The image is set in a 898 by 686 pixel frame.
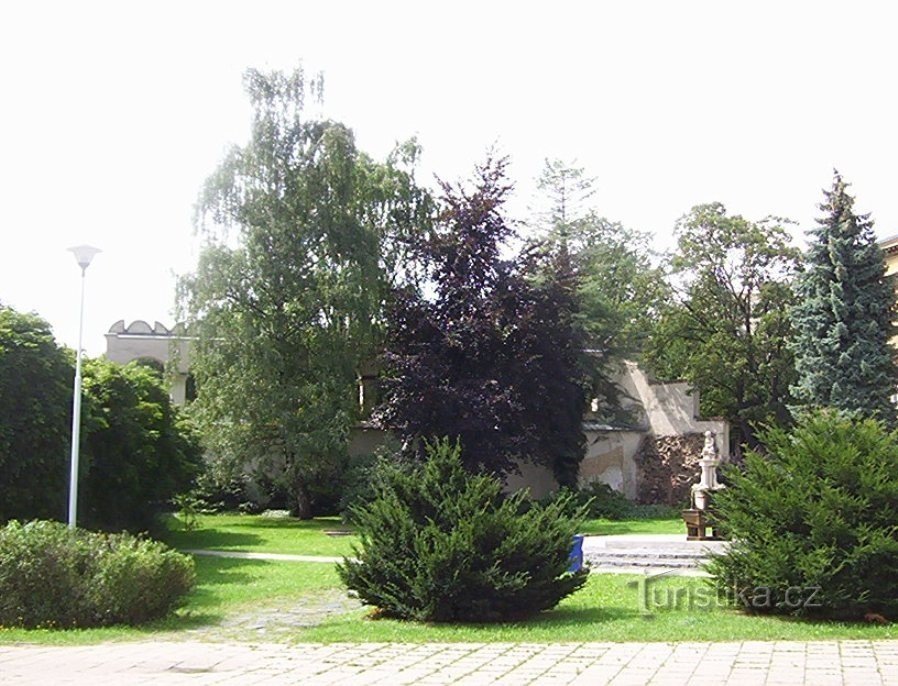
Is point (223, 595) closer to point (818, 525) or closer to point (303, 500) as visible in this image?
point (818, 525)

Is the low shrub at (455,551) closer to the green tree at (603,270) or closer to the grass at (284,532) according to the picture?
the grass at (284,532)

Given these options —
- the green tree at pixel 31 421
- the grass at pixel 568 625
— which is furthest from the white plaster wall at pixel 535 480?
the grass at pixel 568 625

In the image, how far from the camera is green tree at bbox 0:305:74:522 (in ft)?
59.4

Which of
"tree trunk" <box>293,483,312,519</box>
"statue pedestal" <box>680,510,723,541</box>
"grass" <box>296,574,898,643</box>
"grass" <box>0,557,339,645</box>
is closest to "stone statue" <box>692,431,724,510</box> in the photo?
"statue pedestal" <box>680,510,723,541</box>

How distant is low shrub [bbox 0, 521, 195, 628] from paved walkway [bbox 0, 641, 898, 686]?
138cm

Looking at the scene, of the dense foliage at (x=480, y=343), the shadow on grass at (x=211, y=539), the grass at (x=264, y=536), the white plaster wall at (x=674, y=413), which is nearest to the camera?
the grass at (x=264, y=536)

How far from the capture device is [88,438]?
2159 centimetres

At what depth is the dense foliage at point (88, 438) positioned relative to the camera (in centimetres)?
1823

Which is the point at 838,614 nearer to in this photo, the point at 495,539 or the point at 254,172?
the point at 495,539

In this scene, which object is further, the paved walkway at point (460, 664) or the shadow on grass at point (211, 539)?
the shadow on grass at point (211, 539)

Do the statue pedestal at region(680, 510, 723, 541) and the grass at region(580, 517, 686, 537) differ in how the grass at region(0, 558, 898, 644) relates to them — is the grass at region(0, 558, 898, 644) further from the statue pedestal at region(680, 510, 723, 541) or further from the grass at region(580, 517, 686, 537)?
the grass at region(580, 517, 686, 537)

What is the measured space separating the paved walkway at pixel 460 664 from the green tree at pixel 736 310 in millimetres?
30936

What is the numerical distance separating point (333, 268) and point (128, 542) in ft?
66.2

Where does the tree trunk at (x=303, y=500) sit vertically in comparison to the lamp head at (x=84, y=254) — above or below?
below
